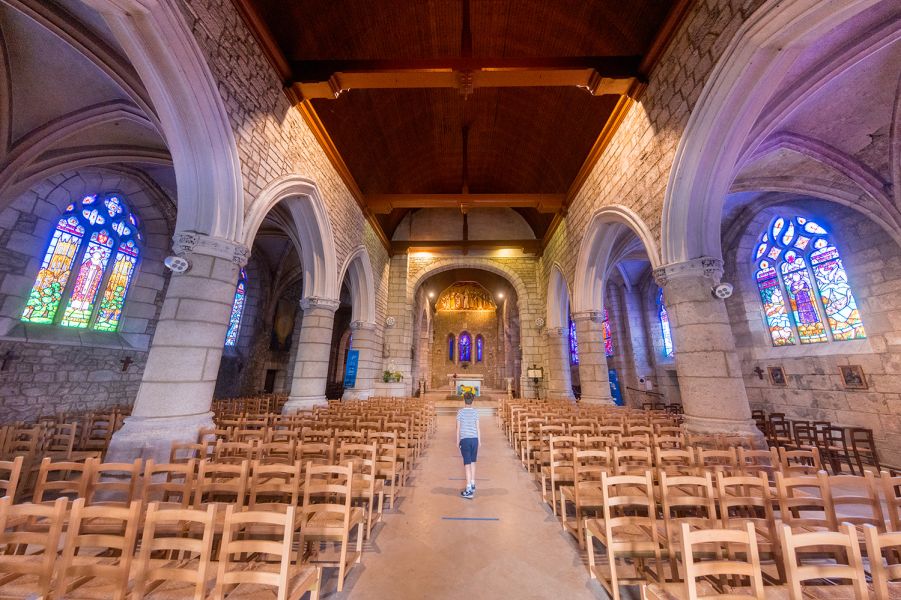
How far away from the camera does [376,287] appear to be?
35.0 ft

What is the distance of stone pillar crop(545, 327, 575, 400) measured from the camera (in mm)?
9961

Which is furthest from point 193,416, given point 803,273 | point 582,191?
point 803,273

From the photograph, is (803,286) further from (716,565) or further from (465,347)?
(465,347)

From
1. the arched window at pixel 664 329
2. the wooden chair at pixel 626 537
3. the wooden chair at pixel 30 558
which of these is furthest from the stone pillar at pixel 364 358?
the arched window at pixel 664 329

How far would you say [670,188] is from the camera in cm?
449

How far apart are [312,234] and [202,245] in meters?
2.96

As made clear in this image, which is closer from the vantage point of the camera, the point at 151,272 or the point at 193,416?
the point at 193,416

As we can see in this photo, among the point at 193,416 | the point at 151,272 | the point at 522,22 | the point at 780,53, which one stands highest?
the point at 522,22

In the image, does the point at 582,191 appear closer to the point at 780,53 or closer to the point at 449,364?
the point at 780,53

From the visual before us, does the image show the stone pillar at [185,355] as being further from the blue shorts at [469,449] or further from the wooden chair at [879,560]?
the wooden chair at [879,560]

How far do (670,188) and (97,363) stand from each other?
12.2 meters

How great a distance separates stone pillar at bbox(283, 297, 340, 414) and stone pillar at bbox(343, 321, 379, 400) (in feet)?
9.41

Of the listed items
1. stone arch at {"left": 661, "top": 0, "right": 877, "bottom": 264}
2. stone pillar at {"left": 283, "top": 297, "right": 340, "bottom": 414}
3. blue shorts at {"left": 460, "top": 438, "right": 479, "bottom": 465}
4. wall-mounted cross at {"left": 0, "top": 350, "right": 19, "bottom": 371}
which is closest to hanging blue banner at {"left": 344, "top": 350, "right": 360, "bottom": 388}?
stone pillar at {"left": 283, "top": 297, "right": 340, "bottom": 414}

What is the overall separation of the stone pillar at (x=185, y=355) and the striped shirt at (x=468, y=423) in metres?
3.05
